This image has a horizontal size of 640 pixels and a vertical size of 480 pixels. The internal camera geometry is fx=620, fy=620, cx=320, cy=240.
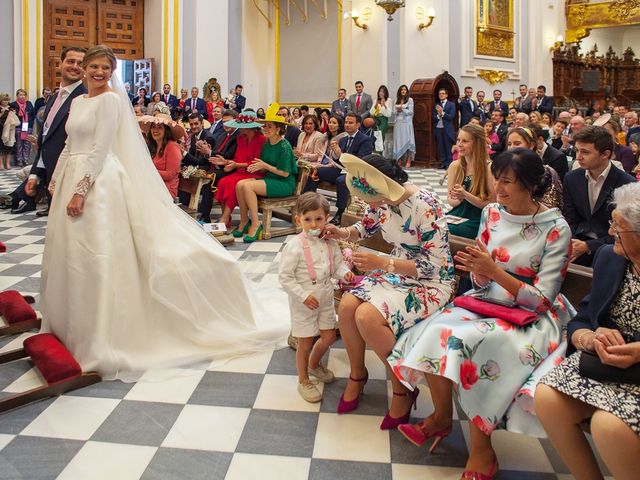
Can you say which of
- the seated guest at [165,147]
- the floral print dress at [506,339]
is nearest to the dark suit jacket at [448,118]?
the seated guest at [165,147]

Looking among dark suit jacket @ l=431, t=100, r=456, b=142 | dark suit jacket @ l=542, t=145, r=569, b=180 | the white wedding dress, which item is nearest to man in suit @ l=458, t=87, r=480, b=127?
dark suit jacket @ l=431, t=100, r=456, b=142

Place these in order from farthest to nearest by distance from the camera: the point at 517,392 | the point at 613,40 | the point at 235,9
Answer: the point at 613,40
the point at 235,9
the point at 517,392

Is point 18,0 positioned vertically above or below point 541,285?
above

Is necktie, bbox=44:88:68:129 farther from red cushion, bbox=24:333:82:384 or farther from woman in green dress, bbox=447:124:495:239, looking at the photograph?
woman in green dress, bbox=447:124:495:239

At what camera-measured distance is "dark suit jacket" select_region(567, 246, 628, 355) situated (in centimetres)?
203

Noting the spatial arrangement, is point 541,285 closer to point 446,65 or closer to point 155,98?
point 155,98

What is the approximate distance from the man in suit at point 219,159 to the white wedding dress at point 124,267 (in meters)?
3.40

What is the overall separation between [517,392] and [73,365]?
207 cm

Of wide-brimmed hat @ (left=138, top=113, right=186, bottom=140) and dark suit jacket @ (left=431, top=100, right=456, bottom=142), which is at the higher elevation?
dark suit jacket @ (left=431, top=100, right=456, bottom=142)

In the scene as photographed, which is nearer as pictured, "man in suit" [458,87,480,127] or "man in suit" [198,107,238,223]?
"man in suit" [198,107,238,223]

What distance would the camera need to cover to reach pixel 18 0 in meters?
12.9

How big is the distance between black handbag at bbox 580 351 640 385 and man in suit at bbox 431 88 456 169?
39.9 feet

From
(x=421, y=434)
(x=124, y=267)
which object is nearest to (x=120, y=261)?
(x=124, y=267)

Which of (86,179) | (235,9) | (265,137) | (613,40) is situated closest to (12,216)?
(265,137)
